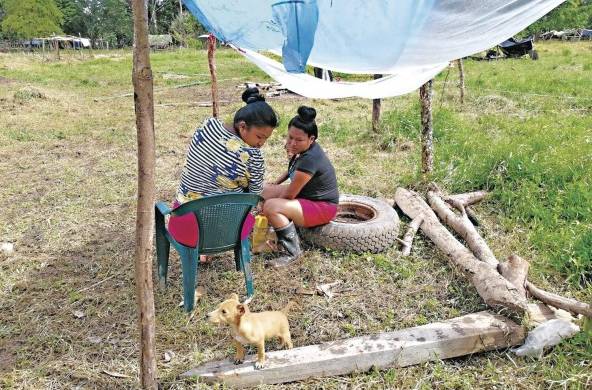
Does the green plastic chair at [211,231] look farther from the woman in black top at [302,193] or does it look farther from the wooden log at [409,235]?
the wooden log at [409,235]

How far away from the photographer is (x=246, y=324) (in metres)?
2.30

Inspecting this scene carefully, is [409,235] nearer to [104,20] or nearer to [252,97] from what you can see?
[252,97]

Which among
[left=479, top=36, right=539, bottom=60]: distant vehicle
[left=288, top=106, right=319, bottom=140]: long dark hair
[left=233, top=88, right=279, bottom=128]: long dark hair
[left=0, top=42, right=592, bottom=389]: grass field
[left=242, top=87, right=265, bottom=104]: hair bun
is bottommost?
[left=0, top=42, right=592, bottom=389]: grass field

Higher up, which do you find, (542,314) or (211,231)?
(211,231)

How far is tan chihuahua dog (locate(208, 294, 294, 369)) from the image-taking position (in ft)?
7.38

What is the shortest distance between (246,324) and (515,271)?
179cm

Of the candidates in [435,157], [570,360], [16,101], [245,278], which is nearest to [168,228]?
[245,278]

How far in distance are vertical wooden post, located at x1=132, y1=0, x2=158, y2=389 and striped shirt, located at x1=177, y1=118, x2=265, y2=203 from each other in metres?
0.98

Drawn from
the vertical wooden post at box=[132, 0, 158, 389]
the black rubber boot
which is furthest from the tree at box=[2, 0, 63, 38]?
the vertical wooden post at box=[132, 0, 158, 389]

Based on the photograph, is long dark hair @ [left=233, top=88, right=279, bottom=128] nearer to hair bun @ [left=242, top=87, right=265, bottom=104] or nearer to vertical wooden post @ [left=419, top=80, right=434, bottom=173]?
hair bun @ [left=242, top=87, right=265, bottom=104]

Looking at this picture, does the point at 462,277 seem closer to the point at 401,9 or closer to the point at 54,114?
the point at 401,9

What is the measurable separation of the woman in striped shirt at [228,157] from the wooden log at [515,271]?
5.47 ft

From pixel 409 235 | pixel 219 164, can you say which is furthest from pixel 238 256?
pixel 409 235

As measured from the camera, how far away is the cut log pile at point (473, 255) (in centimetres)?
276
